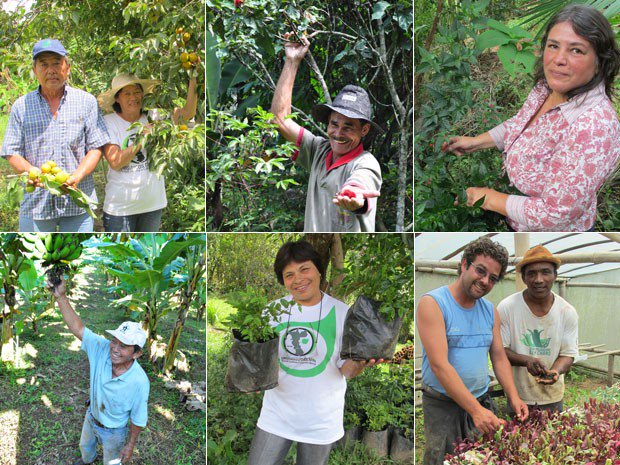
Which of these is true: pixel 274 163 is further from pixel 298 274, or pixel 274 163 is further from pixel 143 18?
pixel 143 18

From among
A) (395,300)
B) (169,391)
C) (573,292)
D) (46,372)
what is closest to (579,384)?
(573,292)

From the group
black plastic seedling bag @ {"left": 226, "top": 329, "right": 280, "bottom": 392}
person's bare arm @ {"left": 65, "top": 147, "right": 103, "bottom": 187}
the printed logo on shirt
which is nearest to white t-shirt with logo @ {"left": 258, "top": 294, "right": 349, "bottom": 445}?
black plastic seedling bag @ {"left": 226, "top": 329, "right": 280, "bottom": 392}

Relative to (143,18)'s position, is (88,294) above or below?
below

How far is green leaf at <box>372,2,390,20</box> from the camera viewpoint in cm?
254

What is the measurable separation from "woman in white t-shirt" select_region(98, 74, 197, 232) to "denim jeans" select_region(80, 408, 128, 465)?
0.92 metres

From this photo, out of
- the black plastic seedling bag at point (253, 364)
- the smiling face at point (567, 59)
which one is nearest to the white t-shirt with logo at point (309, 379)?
the black plastic seedling bag at point (253, 364)

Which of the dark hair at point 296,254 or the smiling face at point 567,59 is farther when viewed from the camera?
the dark hair at point 296,254

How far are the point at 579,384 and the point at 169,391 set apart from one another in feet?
6.27

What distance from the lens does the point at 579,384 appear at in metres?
2.79

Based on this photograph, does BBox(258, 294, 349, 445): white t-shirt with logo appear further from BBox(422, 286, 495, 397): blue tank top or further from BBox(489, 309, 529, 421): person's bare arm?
BBox(489, 309, 529, 421): person's bare arm

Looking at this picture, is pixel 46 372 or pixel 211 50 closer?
pixel 211 50

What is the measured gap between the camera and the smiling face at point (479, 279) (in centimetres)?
270

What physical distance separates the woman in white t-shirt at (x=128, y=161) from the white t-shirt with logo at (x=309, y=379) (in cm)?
83

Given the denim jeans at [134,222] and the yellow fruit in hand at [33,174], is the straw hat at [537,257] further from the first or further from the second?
the yellow fruit in hand at [33,174]
